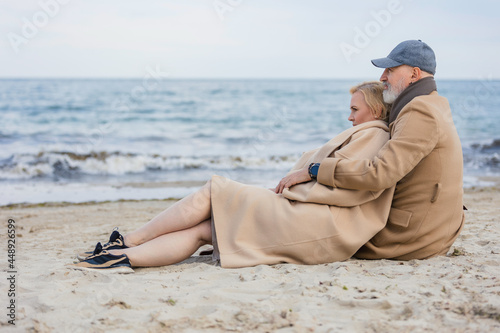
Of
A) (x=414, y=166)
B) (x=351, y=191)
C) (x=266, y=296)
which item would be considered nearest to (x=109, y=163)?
(x=351, y=191)

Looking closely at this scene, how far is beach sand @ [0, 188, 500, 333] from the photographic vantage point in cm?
246

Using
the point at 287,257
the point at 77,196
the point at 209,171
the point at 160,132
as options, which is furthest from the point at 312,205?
the point at 160,132

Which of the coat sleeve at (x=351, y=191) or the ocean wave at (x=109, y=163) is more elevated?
the coat sleeve at (x=351, y=191)

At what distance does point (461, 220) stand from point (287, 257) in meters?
1.25

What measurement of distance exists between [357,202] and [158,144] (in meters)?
11.6

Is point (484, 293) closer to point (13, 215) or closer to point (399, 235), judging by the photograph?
point (399, 235)

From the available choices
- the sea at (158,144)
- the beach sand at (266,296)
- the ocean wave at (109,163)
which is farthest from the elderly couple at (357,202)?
the ocean wave at (109,163)

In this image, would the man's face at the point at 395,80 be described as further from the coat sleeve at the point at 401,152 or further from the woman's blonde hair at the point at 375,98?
the coat sleeve at the point at 401,152

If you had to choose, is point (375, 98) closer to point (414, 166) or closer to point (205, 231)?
point (414, 166)

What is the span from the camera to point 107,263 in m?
3.43

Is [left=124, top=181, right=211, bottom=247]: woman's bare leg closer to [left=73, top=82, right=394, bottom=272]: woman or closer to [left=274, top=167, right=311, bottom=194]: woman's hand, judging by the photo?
[left=73, top=82, right=394, bottom=272]: woman

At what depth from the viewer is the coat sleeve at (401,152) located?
3074 mm

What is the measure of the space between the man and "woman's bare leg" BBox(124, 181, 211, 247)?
0.80m

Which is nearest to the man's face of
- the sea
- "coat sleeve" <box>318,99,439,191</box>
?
"coat sleeve" <box>318,99,439,191</box>
